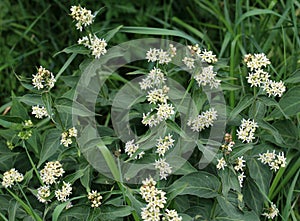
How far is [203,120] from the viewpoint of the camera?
2096 millimetres

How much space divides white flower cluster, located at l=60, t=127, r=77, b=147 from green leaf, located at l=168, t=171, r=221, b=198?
1.40 ft

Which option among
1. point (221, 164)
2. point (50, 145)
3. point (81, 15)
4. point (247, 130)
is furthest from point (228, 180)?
point (81, 15)

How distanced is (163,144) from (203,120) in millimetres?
218

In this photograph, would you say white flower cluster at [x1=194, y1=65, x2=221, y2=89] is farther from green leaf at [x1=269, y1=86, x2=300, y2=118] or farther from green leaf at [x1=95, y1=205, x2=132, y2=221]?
green leaf at [x1=95, y1=205, x2=132, y2=221]

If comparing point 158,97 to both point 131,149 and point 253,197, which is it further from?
point 253,197

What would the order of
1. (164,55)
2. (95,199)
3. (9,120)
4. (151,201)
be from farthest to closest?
(9,120), (164,55), (95,199), (151,201)

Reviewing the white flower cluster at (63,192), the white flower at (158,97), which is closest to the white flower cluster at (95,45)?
the white flower at (158,97)

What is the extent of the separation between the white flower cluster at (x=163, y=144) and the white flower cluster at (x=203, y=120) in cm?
15

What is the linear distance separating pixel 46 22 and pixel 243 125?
6.32 feet

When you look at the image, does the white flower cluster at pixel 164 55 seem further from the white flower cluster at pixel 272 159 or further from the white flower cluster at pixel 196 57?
the white flower cluster at pixel 272 159

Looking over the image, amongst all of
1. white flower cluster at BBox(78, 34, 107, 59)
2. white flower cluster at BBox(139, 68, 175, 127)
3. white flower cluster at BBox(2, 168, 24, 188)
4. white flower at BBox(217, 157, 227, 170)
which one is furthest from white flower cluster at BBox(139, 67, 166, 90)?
white flower cluster at BBox(2, 168, 24, 188)

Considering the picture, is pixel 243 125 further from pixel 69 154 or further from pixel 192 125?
pixel 69 154

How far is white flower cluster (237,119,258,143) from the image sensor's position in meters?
2.02

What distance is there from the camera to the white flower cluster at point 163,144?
1965 millimetres
